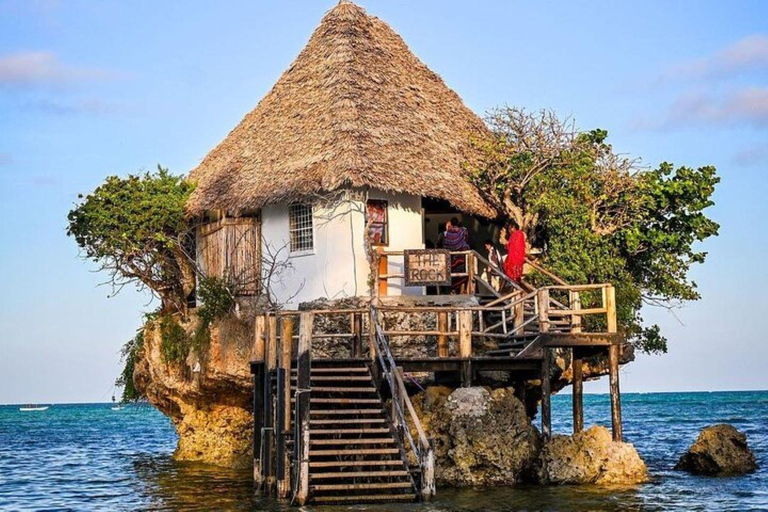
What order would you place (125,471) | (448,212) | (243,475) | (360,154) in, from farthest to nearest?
(125,471), (448,212), (243,475), (360,154)

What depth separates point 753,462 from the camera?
27344 mm

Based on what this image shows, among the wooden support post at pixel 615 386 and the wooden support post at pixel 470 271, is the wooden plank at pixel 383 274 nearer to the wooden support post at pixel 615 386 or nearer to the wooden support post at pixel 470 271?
the wooden support post at pixel 470 271

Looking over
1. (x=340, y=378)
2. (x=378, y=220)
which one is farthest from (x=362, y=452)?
(x=378, y=220)

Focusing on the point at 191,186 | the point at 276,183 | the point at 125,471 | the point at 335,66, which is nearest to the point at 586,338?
the point at 276,183

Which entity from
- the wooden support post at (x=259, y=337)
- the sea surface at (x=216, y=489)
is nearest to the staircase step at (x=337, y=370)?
the wooden support post at (x=259, y=337)

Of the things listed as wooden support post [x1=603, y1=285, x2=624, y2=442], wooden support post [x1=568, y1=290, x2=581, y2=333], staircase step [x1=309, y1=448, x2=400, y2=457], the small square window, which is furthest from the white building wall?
staircase step [x1=309, y1=448, x2=400, y2=457]

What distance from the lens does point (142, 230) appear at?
29531 mm

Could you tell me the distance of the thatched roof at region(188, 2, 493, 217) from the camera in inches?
1046

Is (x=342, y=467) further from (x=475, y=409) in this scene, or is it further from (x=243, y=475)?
(x=243, y=475)

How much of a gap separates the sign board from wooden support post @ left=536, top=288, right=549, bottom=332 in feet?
9.40

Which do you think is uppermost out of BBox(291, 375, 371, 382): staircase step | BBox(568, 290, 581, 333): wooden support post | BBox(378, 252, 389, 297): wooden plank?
BBox(378, 252, 389, 297): wooden plank

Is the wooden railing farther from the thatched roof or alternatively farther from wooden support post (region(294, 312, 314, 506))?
the thatched roof

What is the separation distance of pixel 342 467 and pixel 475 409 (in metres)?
3.28

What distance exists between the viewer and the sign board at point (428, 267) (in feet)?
84.3
